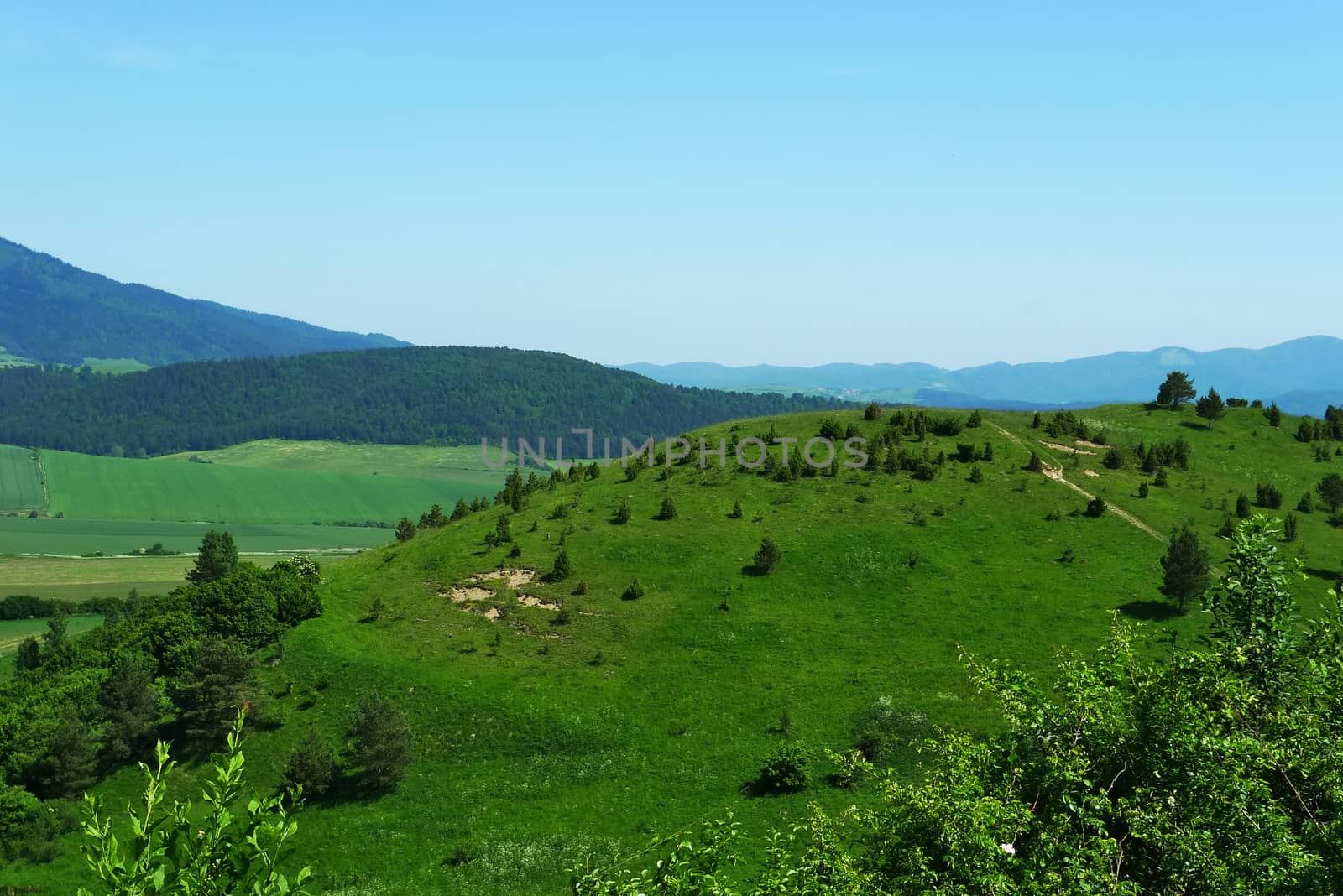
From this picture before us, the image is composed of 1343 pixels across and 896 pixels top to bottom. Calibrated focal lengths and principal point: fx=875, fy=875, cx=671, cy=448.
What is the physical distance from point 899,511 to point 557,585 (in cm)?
3290

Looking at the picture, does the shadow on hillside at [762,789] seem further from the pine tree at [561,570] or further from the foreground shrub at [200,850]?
the foreground shrub at [200,850]

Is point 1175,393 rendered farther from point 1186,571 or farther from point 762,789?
point 762,789

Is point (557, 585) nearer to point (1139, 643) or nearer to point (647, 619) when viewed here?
point (647, 619)

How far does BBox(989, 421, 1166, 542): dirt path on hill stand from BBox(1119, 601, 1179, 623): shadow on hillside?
46.3 feet

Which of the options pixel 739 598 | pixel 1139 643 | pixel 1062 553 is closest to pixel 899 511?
pixel 1062 553

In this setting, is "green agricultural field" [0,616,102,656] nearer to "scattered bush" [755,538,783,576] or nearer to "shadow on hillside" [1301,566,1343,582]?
"scattered bush" [755,538,783,576]

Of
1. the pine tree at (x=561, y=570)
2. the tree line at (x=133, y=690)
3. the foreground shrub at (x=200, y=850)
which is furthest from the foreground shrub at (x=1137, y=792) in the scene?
the pine tree at (x=561, y=570)

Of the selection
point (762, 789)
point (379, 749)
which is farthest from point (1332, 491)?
point (379, 749)

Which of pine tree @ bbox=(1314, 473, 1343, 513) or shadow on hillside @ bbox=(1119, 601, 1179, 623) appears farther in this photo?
pine tree @ bbox=(1314, 473, 1343, 513)

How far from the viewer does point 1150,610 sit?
6419cm

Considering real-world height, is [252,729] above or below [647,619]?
below

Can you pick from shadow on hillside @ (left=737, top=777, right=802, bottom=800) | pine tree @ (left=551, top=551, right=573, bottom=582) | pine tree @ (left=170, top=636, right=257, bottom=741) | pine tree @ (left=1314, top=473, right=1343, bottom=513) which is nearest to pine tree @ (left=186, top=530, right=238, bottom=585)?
pine tree @ (left=170, top=636, right=257, bottom=741)

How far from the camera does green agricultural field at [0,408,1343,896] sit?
4719cm

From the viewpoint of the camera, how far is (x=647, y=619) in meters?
68.8
